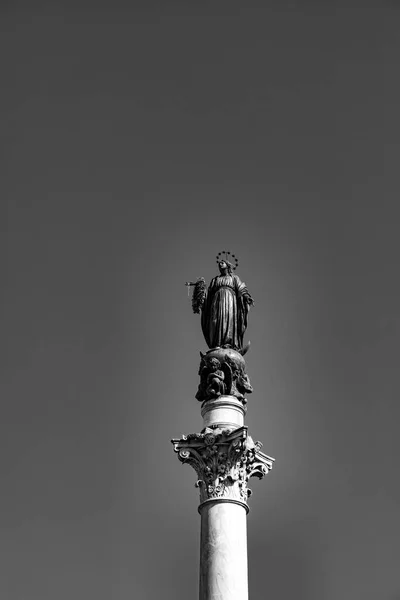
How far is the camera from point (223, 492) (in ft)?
63.2

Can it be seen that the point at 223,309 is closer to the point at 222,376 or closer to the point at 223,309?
the point at 223,309

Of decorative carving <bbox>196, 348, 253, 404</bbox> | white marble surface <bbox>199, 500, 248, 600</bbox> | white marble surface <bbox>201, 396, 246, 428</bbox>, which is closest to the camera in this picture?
white marble surface <bbox>199, 500, 248, 600</bbox>

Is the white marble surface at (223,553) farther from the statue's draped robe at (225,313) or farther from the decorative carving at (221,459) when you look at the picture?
the statue's draped robe at (225,313)

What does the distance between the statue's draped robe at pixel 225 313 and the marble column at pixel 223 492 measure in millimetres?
2284

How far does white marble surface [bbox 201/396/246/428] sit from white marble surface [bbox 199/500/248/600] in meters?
2.16

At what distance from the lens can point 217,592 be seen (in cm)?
1797

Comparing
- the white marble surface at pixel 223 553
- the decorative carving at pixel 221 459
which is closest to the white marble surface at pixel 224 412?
the decorative carving at pixel 221 459

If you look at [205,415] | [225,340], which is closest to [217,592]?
[205,415]

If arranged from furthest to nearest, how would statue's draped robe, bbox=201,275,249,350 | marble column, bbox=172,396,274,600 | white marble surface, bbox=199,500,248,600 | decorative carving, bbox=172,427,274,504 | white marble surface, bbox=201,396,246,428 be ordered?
1. statue's draped robe, bbox=201,275,249,350
2. white marble surface, bbox=201,396,246,428
3. decorative carving, bbox=172,427,274,504
4. marble column, bbox=172,396,274,600
5. white marble surface, bbox=199,500,248,600

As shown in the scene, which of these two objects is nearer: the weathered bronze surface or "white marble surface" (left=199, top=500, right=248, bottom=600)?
"white marble surface" (left=199, top=500, right=248, bottom=600)

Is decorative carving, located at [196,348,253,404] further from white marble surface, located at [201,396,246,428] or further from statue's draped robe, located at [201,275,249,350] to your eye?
statue's draped robe, located at [201,275,249,350]

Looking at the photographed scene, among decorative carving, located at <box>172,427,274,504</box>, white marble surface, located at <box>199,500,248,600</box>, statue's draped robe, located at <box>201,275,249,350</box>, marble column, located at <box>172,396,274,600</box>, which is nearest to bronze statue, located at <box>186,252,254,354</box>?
statue's draped robe, located at <box>201,275,249,350</box>

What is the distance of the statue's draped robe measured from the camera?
22.4 m

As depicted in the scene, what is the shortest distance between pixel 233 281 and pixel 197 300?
3.91 feet
